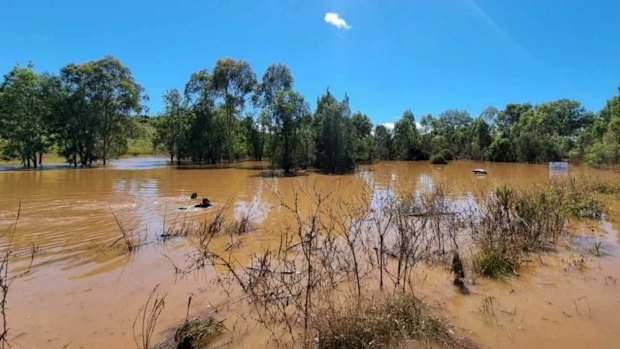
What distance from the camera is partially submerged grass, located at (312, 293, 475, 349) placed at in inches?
132

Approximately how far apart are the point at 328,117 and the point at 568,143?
4143 centimetres

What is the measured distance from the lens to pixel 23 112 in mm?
30625

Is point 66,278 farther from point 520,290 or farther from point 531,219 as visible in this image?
point 531,219

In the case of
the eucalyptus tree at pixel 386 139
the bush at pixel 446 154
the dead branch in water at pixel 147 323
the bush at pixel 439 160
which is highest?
the eucalyptus tree at pixel 386 139

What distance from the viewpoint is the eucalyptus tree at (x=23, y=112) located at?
30094mm

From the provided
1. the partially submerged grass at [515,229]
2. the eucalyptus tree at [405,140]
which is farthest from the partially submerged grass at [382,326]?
the eucalyptus tree at [405,140]

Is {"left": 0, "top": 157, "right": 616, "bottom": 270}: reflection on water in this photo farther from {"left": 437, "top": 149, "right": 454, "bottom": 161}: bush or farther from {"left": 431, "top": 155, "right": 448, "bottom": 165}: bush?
{"left": 437, "top": 149, "right": 454, "bottom": 161}: bush

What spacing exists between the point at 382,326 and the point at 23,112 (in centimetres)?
3718

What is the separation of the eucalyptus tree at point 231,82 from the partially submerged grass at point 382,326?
122 feet

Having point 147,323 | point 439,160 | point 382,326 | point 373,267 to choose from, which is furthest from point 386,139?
point 382,326

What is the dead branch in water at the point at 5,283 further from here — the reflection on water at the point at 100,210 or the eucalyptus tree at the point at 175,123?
the eucalyptus tree at the point at 175,123

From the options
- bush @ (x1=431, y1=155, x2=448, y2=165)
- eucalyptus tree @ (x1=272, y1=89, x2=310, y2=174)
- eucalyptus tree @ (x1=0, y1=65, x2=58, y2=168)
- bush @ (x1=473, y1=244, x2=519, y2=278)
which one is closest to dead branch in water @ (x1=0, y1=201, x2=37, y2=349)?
bush @ (x1=473, y1=244, x2=519, y2=278)

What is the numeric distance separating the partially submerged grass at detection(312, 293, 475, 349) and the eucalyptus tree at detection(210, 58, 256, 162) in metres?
37.0

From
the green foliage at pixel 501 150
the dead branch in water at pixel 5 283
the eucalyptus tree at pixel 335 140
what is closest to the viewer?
the dead branch in water at pixel 5 283
